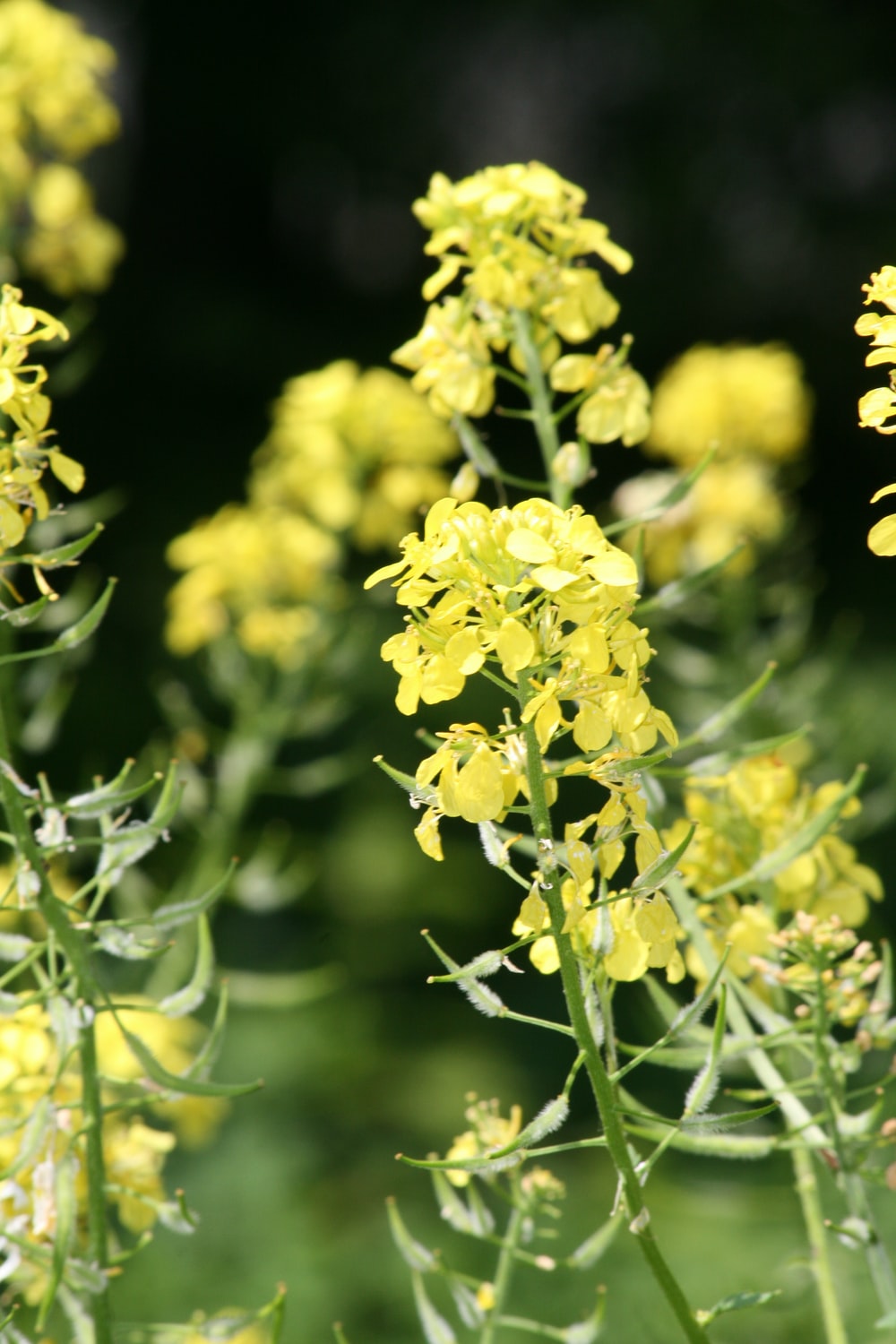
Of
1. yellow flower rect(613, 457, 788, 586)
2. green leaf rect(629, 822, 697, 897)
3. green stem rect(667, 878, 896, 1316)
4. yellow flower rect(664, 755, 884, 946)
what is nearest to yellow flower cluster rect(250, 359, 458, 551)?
yellow flower rect(613, 457, 788, 586)

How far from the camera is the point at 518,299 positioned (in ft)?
5.18

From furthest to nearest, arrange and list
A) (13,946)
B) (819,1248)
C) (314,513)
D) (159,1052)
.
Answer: (314,513), (159,1052), (819,1248), (13,946)

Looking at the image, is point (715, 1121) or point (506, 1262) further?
point (506, 1262)

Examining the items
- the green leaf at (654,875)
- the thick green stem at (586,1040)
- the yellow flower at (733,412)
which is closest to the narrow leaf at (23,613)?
the thick green stem at (586,1040)

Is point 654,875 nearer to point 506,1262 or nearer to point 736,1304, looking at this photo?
point 736,1304

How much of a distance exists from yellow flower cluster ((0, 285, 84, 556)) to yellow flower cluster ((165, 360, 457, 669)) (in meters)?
1.40

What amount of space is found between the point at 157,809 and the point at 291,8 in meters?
6.21

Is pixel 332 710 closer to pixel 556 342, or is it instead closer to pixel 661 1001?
pixel 556 342

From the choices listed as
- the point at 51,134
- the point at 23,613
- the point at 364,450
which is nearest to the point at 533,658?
the point at 23,613

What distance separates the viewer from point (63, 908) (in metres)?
1.16

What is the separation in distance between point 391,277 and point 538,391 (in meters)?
5.62

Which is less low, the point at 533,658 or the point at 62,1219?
the point at 533,658

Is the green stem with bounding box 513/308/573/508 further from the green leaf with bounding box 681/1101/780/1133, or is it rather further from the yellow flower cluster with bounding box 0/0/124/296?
the yellow flower cluster with bounding box 0/0/124/296

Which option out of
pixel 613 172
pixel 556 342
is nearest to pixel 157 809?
pixel 556 342
